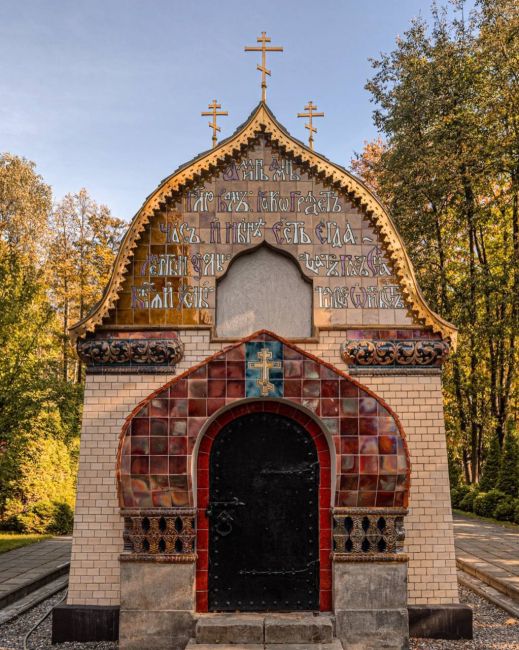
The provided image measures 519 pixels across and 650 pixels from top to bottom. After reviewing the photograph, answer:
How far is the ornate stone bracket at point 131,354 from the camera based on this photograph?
9.00 metres

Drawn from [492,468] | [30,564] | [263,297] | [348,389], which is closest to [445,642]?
[348,389]

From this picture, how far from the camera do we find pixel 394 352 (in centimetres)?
903

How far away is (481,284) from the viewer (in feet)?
69.3

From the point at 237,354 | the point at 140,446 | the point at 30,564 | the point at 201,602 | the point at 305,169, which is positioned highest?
the point at 305,169

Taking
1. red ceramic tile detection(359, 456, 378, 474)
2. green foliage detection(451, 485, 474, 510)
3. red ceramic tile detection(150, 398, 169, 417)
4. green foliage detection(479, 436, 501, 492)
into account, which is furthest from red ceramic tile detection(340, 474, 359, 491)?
green foliage detection(451, 485, 474, 510)

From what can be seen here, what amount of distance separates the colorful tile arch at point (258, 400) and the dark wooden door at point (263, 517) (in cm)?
46

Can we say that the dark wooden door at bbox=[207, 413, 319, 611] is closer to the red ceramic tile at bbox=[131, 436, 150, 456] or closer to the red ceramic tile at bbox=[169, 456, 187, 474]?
the red ceramic tile at bbox=[169, 456, 187, 474]

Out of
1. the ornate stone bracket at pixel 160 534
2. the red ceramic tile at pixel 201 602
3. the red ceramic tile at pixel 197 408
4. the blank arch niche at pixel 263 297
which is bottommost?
the red ceramic tile at pixel 201 602

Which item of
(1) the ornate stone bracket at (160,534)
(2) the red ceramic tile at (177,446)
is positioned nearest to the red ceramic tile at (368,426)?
(2) the red ceramic tile at (177,446)

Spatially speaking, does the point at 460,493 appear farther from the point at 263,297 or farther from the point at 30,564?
the point at 263,297

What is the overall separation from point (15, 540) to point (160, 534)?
11068 mm

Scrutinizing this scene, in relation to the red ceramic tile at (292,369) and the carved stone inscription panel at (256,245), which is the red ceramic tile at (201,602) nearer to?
the red ceramic tile at (292,369)

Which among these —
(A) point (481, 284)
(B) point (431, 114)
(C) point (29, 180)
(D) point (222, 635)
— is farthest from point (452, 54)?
(C) point (29, 180)

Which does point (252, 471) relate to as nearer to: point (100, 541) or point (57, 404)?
point (100, 541)
